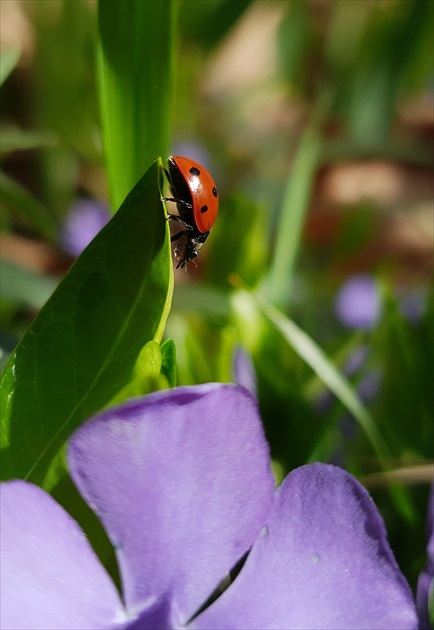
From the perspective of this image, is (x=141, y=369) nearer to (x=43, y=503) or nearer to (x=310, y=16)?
(x=43, y=503)

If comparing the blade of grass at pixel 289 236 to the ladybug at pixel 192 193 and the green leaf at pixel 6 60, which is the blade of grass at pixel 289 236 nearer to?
the ladybug at pixel 192 193

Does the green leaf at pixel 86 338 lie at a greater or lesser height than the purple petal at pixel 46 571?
greater


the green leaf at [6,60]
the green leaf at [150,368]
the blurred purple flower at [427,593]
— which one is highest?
the green leaf at [6,60]

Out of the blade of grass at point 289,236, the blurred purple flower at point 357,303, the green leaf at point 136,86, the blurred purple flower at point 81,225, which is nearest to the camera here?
the green leaf at point 136,86

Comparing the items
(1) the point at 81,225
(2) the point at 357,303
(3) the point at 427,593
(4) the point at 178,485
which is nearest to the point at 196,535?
(4) the point at 178,485

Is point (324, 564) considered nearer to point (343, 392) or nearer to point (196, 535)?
point (196, 535)

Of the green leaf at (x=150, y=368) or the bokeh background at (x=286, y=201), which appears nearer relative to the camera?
the green leaf at (x=150, y=368)

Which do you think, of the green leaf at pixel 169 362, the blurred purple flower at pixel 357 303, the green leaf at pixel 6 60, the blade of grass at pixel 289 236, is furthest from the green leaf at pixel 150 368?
the blurred purple flower at pixel 357 303

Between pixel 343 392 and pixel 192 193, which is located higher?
pixel 192 193
